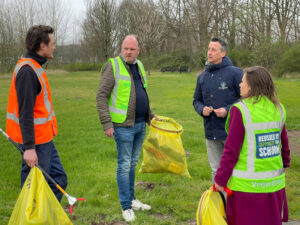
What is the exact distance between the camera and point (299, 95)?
50.8 ft

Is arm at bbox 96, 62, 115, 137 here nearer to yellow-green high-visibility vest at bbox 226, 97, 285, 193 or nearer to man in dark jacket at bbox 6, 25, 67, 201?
man in dark jacket at bbox 6, 25, 67, 201

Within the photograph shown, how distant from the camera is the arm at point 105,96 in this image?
11.3ft

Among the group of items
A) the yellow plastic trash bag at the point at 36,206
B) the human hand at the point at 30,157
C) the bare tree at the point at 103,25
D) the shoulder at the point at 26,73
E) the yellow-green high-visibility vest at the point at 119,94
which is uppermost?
the bare tree at the point at 103,25

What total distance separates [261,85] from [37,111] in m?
1.94

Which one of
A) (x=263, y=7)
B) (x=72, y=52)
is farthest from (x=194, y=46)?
(x=72, y=52)

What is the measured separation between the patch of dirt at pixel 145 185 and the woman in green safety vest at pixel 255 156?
7.59 ft

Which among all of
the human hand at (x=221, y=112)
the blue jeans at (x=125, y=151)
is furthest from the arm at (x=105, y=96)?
the human hand at (x=221, y=112)

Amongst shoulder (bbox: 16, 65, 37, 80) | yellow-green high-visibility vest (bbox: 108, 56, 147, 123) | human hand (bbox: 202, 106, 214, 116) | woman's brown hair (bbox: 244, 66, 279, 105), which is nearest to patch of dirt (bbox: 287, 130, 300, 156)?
human hand (bbox: 202, 106, 214, 116)

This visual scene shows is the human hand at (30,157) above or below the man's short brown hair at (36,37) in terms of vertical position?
below

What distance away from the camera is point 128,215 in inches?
144

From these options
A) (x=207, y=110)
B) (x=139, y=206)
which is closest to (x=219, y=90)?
(x=207, y=110)

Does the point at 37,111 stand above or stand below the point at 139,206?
above

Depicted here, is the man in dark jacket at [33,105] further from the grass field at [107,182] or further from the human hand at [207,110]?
the human hand at [207,110]

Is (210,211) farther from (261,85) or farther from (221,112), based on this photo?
(221,112)
